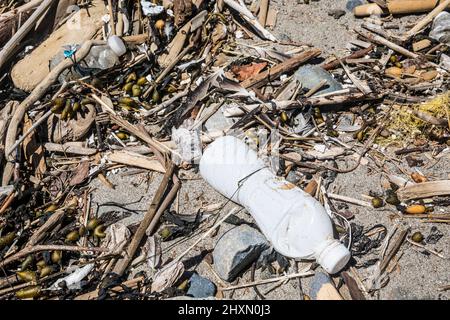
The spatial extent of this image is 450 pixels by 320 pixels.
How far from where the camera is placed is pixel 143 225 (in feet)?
10.2

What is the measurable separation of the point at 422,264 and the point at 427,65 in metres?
1.63

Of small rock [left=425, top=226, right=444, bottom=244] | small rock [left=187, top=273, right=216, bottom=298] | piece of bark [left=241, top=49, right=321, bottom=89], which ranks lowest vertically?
small rock [left=425, top=226, right=444, bottom=244]

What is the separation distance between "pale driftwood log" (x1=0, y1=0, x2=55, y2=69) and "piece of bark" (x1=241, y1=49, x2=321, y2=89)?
1.80 meters

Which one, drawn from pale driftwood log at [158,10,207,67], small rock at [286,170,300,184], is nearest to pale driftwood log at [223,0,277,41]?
pale driftwood log at [158,10,207,67]

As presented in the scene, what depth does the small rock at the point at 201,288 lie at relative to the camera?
2.90 meters

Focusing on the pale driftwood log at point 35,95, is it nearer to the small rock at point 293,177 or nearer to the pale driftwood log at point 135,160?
the pale driftwood log at point 135,160

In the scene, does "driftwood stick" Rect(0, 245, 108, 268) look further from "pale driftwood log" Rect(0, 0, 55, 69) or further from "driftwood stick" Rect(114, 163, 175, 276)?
"pale driftwood log" Rect(0, 0, 55, 69)

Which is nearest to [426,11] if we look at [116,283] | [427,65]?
[427,65]

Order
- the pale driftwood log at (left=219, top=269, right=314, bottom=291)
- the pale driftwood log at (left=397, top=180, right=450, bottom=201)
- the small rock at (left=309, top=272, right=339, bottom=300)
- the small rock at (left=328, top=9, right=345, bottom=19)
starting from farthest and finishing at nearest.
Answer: the small rock at (left=328, top=9, right=345, bottom=19) < the pale driftwood log at (left=397, top=180, right=450, bottom=201) < the pale driftwood log at (left=219, top=269, right=314, bottom=291) < the small rock at (left=309, top=272, right=339, bottom=300)

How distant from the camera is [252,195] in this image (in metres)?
3.09

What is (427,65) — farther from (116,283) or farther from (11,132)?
(11,132)

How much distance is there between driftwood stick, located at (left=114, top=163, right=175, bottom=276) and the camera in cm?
301

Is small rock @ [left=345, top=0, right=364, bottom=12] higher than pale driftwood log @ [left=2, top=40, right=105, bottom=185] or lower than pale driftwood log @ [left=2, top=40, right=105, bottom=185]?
lower

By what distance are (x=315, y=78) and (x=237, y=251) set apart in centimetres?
148
